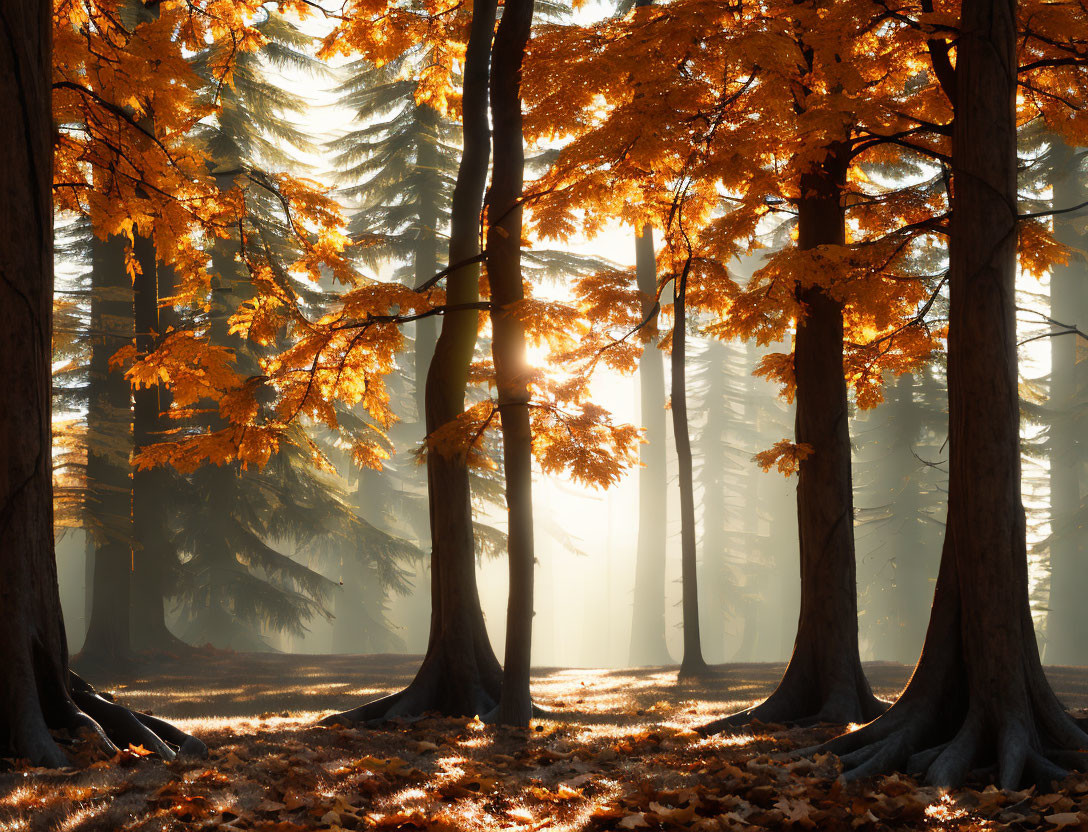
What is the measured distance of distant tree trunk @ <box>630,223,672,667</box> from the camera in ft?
75.8

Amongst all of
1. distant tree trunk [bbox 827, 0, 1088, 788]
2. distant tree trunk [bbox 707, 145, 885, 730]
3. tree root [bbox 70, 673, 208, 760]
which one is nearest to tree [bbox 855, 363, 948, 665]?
distant tree trunk [bbox 707, 145, 885, 730]

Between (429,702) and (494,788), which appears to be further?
(429,702)

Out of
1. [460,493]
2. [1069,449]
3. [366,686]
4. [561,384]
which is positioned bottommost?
[366,686]

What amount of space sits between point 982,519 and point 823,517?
2.95 m

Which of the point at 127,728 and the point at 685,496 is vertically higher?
the point at 685,496

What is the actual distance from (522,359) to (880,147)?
4.83 meters

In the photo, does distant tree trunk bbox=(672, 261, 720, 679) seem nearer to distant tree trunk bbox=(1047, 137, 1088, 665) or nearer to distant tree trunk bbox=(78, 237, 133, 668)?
distant tree trunk bbox=(78, 237, 133, 668)

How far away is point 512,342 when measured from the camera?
8781mm

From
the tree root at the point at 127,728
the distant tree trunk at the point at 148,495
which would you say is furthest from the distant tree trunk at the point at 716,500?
the tree root at the point at 127,728

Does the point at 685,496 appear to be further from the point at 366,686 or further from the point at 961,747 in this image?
the point at 961,747

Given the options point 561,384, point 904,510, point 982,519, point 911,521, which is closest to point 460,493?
point 561,384

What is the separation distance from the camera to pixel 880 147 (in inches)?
384

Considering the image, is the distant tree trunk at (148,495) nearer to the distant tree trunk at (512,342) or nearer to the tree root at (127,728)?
the distant tree trunk at (512,342)

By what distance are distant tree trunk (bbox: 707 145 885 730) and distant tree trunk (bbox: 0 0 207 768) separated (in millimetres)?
5360
